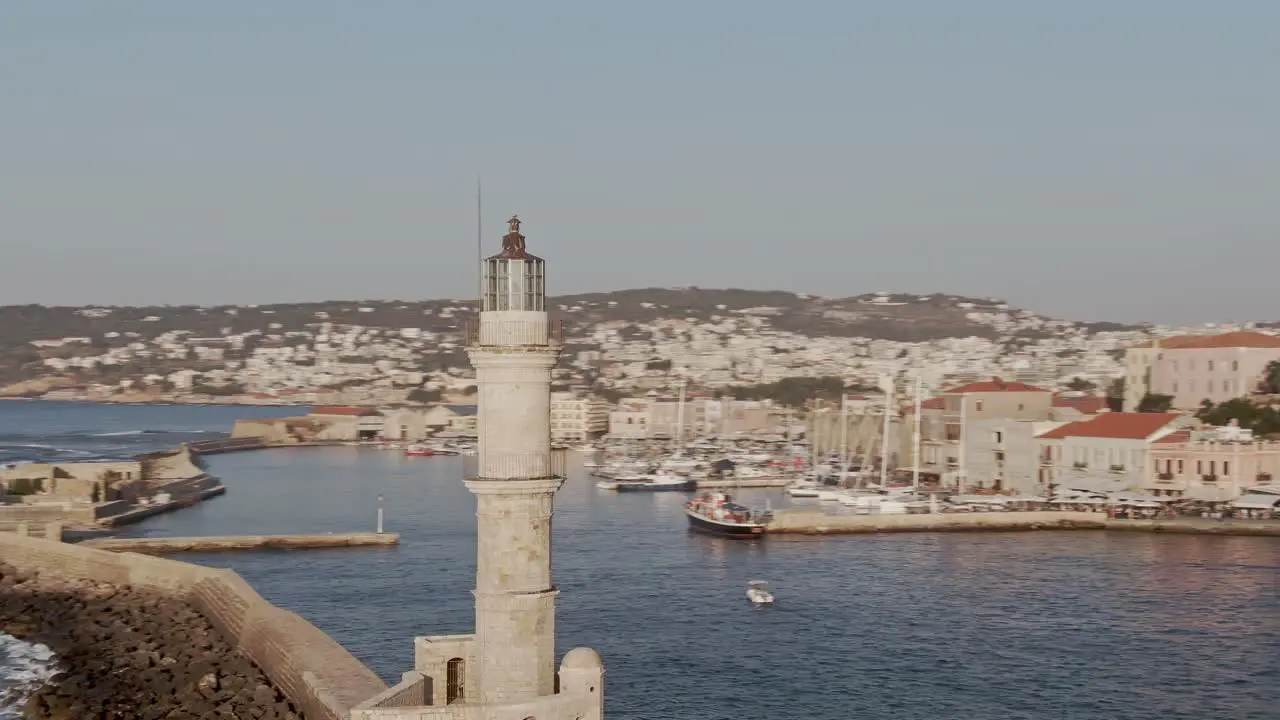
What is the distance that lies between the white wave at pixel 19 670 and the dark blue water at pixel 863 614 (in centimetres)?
420

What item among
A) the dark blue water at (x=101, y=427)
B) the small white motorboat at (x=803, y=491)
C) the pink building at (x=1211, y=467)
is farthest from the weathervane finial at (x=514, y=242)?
the dark blue water at (x=101, y=427)

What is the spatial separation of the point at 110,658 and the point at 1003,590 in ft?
55.1

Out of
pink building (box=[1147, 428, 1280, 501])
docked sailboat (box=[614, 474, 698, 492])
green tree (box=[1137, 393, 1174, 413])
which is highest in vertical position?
green tree (box=[1137, 393, 1174, 413])

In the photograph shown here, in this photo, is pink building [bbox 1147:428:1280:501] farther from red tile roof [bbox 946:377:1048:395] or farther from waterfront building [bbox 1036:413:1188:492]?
red tile roof [bbox 946:377:1048:395]

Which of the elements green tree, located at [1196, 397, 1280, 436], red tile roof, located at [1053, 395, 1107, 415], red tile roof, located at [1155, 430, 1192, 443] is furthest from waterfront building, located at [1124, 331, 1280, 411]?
red tile roof, located at [1155, 430, 1192, 443]

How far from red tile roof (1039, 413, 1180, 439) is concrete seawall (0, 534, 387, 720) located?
30843 millimetres

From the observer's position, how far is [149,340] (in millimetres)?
192375

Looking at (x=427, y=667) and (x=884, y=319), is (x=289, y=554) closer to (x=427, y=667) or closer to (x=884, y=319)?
(x=427, y=667)

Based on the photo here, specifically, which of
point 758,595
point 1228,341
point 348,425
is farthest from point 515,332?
point 348,425

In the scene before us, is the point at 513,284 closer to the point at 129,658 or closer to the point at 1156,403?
the point at 129,658

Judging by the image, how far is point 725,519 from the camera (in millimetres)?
42719

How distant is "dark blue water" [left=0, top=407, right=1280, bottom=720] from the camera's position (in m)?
21.3

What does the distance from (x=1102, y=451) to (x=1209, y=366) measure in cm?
1499

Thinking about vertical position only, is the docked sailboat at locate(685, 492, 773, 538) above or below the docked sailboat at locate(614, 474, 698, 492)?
above
